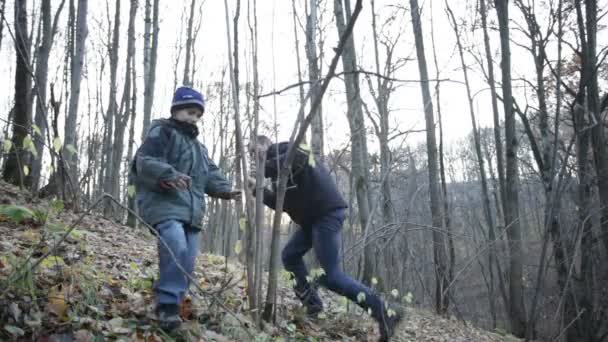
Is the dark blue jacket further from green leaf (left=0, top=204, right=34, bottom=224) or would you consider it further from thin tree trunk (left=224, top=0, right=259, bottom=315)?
green leaf (left=0, top=204, right=34, bottom=224)

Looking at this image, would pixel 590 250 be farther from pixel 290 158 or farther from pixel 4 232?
pixel 4 232

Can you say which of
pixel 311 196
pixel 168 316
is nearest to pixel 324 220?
pixel 311 196

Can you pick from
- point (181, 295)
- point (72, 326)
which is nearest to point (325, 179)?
point (181, 295)

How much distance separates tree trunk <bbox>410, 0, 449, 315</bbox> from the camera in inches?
313

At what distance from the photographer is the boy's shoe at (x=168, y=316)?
2363 millimetres

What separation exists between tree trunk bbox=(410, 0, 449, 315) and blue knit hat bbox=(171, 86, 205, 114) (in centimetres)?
555

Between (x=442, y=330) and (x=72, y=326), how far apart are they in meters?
5.46

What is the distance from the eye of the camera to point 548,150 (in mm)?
8625

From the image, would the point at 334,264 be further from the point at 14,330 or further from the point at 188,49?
the point at 188,49

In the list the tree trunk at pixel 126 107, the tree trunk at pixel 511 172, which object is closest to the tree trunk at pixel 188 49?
the tree trunk at pixel 126 107

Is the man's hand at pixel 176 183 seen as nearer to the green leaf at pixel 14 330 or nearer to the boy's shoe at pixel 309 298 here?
the green leaf at pixel 14 330

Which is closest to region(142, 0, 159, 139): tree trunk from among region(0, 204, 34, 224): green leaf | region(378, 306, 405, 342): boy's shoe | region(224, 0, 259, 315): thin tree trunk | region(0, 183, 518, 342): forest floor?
region(0, 183, 518, 342): forest floor

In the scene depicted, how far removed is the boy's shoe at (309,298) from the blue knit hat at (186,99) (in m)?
1.75

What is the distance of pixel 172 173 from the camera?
99.1 inches
